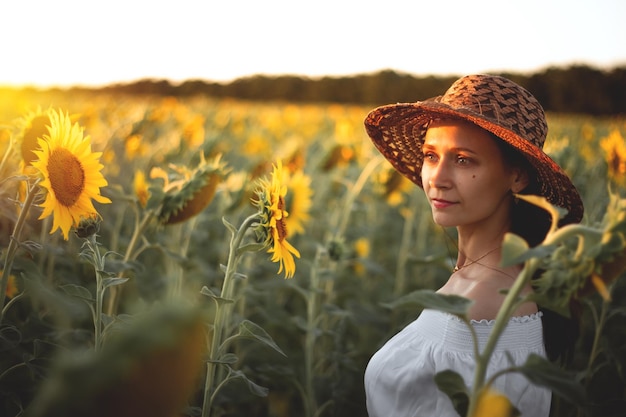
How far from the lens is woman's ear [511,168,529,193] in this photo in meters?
1.65

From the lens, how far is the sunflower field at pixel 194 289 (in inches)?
24.0

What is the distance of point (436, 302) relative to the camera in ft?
3.09

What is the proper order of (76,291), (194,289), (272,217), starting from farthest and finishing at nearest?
(272,217) → (76,291) → (194,289)

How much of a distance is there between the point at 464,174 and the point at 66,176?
1034 mm

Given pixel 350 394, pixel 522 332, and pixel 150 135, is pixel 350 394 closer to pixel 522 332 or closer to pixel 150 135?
pixel 522 332

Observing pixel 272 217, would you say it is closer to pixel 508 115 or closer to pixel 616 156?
pixel 508 115

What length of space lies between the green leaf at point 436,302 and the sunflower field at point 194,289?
17mm

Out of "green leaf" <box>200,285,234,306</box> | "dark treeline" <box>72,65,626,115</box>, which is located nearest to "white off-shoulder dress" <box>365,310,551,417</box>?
"green leaf" <box>200,285,234,306</box>

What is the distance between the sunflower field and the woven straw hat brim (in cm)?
24

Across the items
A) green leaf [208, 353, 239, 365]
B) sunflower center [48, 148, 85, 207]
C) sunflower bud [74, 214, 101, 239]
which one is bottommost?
green leaf [208, 353, 239, 365]

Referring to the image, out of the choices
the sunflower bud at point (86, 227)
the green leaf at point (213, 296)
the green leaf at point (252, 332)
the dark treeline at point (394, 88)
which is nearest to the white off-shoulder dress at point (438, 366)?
the green leaf at point (252, 332)

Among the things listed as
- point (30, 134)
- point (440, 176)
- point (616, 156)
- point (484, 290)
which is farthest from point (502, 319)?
point (616, 156)

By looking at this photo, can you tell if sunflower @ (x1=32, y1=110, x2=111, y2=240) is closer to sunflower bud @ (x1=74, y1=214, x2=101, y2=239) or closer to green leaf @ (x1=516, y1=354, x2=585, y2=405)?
sunflower bud @ (x1=74, y1=214, x2=101, y2=239)

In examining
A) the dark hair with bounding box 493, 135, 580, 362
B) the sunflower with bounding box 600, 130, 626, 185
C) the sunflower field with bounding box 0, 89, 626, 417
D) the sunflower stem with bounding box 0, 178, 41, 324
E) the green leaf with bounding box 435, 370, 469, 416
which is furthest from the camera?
the sunflower with bounding box 600, 130, 626, 185
